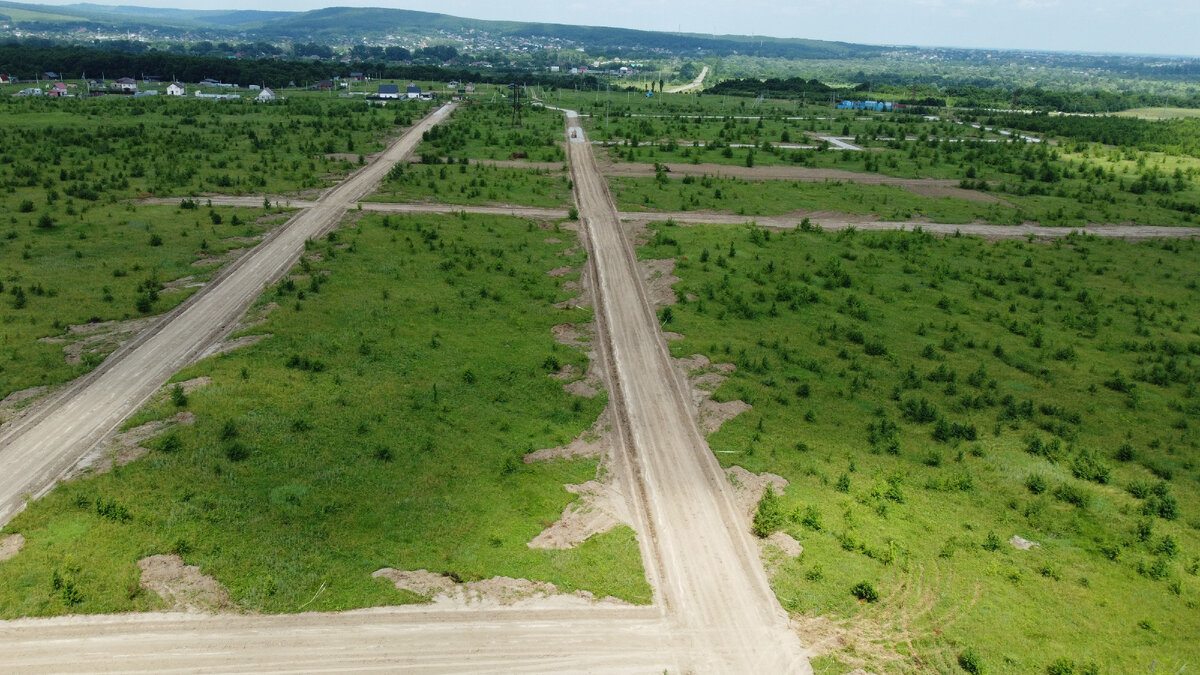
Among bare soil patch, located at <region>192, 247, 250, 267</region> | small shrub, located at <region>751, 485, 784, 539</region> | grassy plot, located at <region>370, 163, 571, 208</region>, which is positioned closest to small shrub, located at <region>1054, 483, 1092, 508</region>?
small shrub, located at <region>751, 485, 784, 539</region>

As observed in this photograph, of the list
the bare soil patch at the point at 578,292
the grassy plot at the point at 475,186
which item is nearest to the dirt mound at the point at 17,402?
the bare soil patch at the point at 578,292

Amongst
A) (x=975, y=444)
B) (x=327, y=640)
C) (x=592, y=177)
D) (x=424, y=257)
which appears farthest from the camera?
(x=592, y=177)

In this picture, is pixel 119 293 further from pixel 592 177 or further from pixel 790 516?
pixel 592 177

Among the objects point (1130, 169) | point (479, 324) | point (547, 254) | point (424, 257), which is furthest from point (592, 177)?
point (1130, 169)

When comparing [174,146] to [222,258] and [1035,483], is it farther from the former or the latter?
[1035,483]

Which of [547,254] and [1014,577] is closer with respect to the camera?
[1014,577]

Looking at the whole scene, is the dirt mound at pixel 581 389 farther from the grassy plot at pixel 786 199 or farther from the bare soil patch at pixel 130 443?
the grassy plot at pixel 786 199
